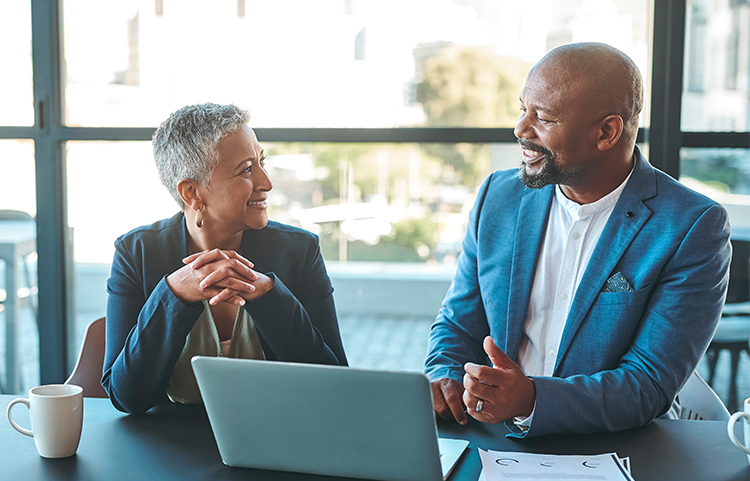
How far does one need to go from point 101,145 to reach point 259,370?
2.04 meters

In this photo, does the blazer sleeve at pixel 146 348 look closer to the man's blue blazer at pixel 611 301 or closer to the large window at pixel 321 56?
the man's blue blazer at pixel 611 301

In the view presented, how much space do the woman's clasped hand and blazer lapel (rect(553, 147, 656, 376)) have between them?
2.60 ft

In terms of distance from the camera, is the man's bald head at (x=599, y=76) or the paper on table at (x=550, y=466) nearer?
the paper on table at (x=550, y=466)

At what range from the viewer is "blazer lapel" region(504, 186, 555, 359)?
1736 mm

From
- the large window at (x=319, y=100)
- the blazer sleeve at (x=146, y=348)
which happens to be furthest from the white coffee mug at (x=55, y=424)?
the large window at (x=319, y=100)

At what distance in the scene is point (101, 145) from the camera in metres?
2.71

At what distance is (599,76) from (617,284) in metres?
0.54

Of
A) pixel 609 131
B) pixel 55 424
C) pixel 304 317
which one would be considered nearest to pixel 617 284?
pixel 609 131

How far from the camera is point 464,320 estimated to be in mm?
1824

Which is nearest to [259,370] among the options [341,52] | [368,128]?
[368,128]

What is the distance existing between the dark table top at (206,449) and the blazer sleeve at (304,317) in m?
0.27

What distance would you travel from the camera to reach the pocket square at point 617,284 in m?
1.57

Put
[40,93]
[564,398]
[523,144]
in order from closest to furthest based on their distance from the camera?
[564,398] → [523,144] → [40,93]

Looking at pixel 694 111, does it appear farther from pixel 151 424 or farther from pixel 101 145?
pixel 101 145
